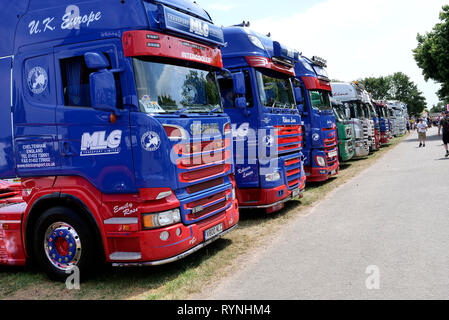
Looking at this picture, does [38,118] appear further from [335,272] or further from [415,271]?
[415,271]

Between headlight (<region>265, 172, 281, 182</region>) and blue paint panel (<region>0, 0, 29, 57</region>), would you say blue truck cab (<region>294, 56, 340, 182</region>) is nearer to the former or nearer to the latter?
headlight (<region>265, 172, 281, 182</region>)

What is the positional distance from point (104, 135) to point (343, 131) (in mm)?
12724

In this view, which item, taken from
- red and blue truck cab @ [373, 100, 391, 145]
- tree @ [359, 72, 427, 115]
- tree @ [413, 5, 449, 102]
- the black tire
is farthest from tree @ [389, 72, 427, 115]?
the black tire

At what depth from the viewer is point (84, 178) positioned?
496 centimetres

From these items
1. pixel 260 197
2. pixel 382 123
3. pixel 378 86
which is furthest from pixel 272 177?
pixel 378 86

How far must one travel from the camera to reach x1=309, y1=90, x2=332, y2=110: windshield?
12.0 metres

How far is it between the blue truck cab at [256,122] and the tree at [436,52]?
2937cm

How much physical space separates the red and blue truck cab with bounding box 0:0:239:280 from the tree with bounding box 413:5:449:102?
32.5 meters

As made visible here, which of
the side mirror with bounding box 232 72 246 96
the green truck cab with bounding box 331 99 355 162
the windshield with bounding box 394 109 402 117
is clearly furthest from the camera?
the windshield with bounding box 394 109 402 117

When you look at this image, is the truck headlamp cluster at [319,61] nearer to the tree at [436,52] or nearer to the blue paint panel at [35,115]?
the blue paint panel at [35,115]

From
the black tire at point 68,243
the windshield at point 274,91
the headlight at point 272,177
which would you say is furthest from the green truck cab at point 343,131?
the black tire at point 68,243

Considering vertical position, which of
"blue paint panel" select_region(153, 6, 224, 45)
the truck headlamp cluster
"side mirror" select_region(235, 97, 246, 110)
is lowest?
"side mirror" select_region(235, 97, 246, 110)

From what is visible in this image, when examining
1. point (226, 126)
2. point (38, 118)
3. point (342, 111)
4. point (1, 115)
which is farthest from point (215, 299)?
point (342, 111)

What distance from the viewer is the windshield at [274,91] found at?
313 inches
